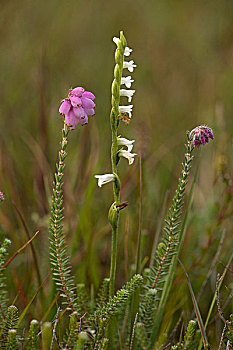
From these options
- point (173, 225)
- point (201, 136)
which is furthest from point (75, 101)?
point (173, 225)

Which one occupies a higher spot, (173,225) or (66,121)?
(66,121)

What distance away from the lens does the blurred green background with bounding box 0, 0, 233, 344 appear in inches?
85.0

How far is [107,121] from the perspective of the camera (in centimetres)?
403

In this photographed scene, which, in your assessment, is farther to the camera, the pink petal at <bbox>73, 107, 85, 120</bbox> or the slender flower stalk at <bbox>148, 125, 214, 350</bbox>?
the slender flower stalk at <bbox>148, 125, 214, 350</bbox>

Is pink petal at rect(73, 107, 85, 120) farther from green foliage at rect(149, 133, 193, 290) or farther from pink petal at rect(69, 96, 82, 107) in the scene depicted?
green foliage at rect(149, 133, 193, 290)

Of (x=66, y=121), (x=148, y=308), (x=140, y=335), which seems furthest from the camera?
(x=148, y=308)

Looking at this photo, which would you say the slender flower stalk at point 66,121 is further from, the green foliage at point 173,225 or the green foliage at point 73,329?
the green foliage at point 173,225

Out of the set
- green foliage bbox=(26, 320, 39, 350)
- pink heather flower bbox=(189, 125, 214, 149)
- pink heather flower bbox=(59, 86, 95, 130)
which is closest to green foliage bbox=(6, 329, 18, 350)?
green foliage bbox=(26, 320, 39, 350)

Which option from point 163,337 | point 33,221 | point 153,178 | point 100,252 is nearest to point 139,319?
point 163,337

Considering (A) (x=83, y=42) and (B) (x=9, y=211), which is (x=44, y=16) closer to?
(A) (x=83, y=42)

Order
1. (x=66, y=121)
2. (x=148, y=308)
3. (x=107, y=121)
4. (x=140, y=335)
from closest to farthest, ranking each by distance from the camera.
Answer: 1. (x=66, y=121)
2. (x=140, y=335)
3. (x=148, y=308)
4. (x=107, y=121)

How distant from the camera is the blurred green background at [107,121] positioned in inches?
85.0

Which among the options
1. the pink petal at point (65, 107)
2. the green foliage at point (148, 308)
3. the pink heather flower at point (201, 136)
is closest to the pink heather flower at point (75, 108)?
the pink petal at point (65, 107)

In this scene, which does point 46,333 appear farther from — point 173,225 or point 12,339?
point 173,225
